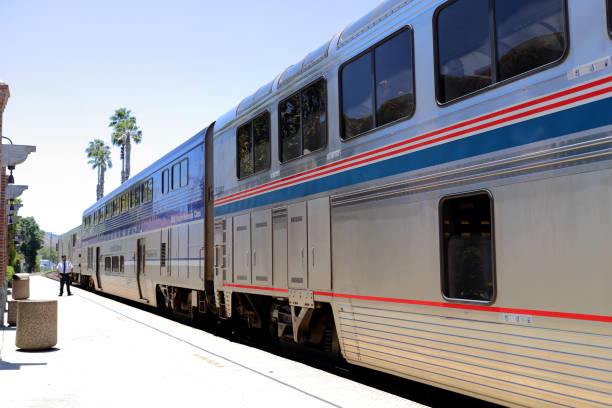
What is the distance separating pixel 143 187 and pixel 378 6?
12.8 metres

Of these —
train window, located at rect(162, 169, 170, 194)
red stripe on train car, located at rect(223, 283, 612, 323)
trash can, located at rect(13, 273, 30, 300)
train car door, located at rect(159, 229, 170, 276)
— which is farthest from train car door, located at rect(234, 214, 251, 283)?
trash can, located at rect(13, 273, 30, 300)

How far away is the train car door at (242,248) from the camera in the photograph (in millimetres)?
9781

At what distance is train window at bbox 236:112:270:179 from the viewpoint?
9438mm

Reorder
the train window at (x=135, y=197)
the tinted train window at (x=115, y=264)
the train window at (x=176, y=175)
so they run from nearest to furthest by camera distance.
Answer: the train window at (x=176, y=175), the train window at (x=135, y=197), the tinted train window at (x=115, y=264)

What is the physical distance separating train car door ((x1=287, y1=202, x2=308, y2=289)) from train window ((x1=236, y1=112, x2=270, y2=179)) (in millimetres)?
1363

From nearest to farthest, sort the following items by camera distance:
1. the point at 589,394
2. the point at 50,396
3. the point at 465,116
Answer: the point at 589,394, the point at 465,116, the point at 50,396

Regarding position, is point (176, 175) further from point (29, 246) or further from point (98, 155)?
point (29, 246)

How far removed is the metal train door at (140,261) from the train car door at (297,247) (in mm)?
10558

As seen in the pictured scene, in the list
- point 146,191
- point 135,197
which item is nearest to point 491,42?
point 146,191

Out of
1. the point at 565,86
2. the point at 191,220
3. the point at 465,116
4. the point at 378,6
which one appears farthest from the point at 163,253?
the point at 565,86

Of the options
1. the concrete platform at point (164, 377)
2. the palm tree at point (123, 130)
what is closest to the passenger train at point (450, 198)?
the concrete platform at point (164, 377)

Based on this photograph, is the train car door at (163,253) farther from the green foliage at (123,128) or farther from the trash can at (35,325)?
the green foliage at (123,128)

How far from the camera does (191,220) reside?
1321 centimetres

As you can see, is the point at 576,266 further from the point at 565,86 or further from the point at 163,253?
the point at 163,253
